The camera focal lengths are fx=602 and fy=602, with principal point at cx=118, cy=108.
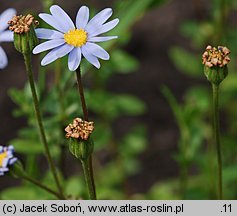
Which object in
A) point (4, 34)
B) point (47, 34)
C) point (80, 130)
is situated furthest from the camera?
point (4, 34)

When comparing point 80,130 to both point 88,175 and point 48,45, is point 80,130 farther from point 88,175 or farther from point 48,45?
point 48,45

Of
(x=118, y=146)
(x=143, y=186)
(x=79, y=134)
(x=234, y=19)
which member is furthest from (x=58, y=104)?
(x=234, y=19)

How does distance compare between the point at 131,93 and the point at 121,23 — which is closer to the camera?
the point at 121,23

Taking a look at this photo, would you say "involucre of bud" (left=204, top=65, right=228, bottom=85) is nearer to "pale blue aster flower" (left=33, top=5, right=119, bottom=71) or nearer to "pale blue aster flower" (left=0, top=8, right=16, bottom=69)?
"pale blue aster flower" (left=33, top=5, right=119, bottom=71)

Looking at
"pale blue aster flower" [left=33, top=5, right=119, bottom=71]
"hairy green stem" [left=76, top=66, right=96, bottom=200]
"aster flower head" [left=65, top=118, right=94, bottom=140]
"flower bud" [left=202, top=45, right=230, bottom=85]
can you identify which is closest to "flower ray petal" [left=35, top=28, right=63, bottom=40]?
"pale blue aster flower" [left=33, top=5, right=119, bottom=71]

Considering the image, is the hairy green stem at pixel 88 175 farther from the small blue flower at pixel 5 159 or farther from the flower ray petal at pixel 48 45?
the flower ray petal at pixel 48 45

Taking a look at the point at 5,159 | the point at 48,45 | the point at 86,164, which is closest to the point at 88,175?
the point at 86,164

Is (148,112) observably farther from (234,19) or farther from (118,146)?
(234,19)
